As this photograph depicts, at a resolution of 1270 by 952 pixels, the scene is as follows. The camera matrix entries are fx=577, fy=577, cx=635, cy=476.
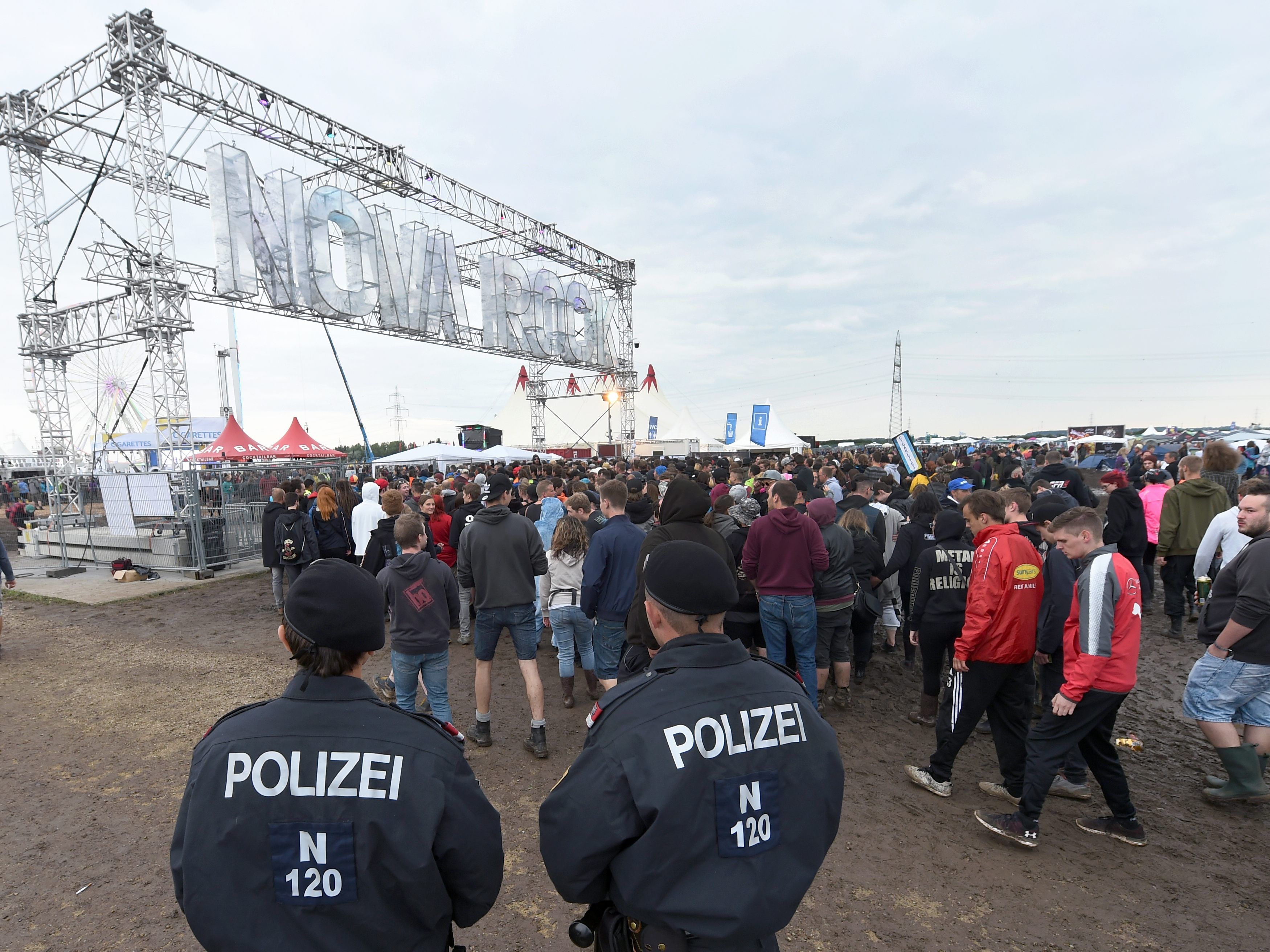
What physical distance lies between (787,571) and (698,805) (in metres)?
3.40

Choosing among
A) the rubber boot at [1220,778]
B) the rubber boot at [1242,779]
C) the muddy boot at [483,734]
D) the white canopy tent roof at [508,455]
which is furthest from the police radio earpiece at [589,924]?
the white canopy tent roof at [508,455]

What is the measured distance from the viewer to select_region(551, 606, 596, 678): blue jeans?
16.6 ft

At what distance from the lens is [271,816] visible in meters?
1.31

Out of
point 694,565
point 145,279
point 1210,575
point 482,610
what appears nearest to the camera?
point 694,565

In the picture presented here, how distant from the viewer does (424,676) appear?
411cm

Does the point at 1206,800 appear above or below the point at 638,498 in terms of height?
below

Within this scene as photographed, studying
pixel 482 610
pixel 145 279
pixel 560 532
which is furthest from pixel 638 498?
pixel 145 279

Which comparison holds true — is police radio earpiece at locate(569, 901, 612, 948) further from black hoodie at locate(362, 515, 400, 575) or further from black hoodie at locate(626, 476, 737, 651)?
black hoodie at locate(362, 515, 400, 575)

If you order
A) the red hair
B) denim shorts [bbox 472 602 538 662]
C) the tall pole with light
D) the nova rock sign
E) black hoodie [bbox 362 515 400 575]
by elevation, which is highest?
the nova rock sign

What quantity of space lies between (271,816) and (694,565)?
45.9 inches

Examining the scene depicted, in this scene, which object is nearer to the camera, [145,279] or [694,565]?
[694,565]

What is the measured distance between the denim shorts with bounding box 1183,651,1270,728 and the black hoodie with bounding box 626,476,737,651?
3.06 meters

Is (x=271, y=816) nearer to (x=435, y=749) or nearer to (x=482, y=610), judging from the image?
(x=435, y=749)

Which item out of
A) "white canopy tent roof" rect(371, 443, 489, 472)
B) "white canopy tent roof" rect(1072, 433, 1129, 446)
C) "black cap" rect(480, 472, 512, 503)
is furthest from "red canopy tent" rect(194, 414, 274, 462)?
"white canopy tent roof" rect(1072, 433, 1129, 446)
